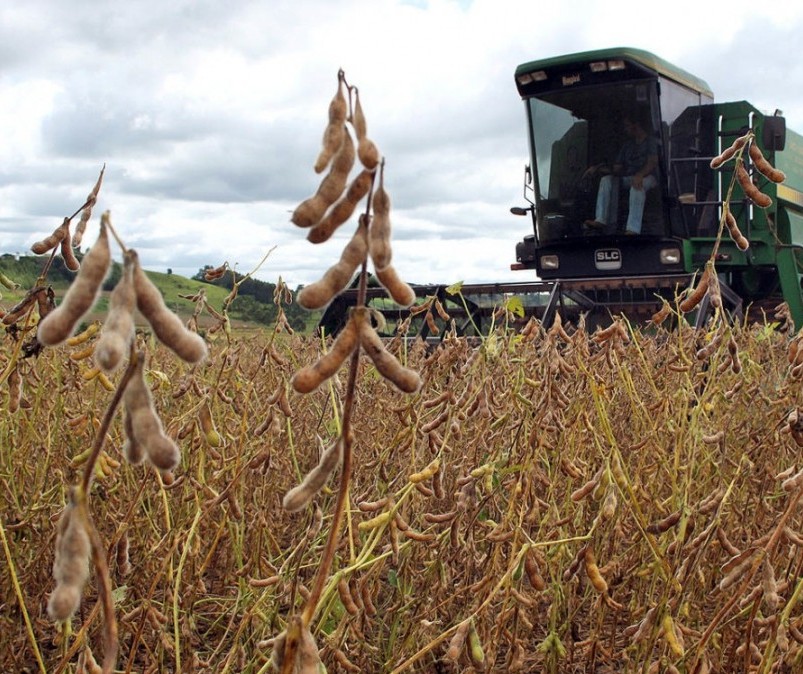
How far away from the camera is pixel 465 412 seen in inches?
103

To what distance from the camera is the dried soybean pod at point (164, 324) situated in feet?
2.79

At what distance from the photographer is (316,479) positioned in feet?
3.20

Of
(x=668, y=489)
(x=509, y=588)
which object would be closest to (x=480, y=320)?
(x=668, y=489)

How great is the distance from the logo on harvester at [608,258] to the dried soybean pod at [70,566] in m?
11.8

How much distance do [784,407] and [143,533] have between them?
216 cm

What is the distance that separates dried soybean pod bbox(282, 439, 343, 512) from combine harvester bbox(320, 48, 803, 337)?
35.3 feet

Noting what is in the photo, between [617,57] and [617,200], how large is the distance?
1.88m

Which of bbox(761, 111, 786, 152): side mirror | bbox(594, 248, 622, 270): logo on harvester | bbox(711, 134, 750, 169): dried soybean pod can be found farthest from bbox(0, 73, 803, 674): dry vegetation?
bbox(594, 248, 622, 270): logo on harvester

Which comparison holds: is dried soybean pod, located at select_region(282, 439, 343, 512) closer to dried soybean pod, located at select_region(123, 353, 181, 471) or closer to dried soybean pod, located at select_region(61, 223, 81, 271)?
dried soybean pod, located at select_region(123, 353, 181, 471)

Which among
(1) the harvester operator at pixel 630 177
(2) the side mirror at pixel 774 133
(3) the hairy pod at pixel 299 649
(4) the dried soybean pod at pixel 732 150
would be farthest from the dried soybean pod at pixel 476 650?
(1) the harvester operator at pixel 630 177

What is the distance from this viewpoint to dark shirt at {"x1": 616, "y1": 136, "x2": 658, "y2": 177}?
39.9 feet

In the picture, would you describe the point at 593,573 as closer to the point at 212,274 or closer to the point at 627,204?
the point at 212,274

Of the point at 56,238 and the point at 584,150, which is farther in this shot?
the point at 584,150

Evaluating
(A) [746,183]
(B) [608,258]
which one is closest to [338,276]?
(A) [746,183]
